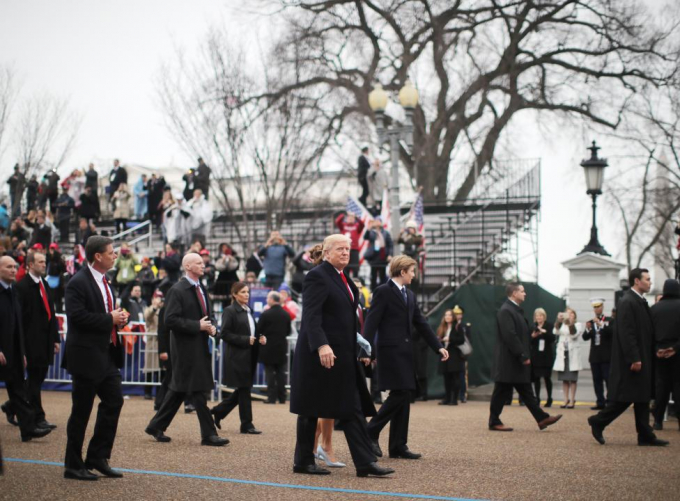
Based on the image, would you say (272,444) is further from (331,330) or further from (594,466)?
(594,466)

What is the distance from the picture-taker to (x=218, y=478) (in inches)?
307

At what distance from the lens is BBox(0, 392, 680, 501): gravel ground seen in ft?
23.8

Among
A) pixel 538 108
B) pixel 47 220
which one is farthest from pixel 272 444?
pixel 538 108

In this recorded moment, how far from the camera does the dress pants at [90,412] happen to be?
307 inches

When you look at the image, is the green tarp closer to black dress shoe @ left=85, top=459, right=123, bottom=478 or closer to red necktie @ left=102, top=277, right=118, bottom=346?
red necktie @ left=102, top=277, right=118, bottom=346

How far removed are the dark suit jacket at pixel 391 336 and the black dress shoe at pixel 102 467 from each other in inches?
114

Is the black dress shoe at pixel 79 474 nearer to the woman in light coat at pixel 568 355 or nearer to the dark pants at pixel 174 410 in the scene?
the dark pants at pixel 174 410

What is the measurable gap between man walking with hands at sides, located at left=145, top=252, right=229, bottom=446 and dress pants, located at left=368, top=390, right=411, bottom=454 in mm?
1660

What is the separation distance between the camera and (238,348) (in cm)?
1178

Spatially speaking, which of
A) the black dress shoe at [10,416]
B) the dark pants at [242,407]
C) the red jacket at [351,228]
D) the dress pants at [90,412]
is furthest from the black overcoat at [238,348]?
the red jacket at [351,228]

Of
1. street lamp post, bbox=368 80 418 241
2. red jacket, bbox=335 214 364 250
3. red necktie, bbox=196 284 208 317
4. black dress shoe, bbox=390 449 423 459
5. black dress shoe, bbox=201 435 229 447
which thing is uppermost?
street lamp post, bbox=368 80 418 241

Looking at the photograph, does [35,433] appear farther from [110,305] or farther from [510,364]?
[510,364]

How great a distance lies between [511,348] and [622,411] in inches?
83.5

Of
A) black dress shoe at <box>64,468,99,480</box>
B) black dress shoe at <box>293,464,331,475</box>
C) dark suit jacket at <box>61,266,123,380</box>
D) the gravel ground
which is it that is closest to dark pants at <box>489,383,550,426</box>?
the gravel ground
